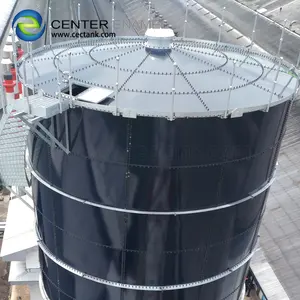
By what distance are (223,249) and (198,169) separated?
290cm

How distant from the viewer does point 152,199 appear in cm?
979

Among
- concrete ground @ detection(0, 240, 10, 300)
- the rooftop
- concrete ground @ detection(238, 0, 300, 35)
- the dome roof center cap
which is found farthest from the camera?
concrete ground @ detection(238, 0, 300, 35)

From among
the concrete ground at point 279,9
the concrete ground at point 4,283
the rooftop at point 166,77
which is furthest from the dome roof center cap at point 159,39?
the concrete ground at point 279,9

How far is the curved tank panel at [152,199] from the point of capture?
9289 mm

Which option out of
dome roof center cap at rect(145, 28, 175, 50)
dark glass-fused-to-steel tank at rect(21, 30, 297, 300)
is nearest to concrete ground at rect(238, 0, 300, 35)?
dome roof center cap at rect(145, 28, 175, 50)

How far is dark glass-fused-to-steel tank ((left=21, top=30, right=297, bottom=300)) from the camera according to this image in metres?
9.26

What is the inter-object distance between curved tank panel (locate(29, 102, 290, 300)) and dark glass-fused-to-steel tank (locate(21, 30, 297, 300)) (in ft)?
0.10

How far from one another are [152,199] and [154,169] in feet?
2.66

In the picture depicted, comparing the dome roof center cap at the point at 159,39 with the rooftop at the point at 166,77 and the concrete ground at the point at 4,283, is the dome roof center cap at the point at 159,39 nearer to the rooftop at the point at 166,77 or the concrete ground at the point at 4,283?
the rooftop at the point at 166,77

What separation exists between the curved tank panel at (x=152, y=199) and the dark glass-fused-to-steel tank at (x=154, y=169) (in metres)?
0.03

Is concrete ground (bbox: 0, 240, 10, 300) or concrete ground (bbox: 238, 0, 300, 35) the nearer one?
concrete ground (bbox: 0, 240, 10, 300)

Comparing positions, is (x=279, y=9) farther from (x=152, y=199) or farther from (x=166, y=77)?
(x=152, y=199)

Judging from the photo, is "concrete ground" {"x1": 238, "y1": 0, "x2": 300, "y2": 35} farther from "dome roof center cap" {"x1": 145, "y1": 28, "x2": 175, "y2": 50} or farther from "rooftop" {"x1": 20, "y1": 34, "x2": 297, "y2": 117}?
"dome roof center cap" {"x1": 145, "y1": 28, "x2": 175, "y2": 50}

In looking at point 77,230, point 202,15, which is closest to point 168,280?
point 77,230
